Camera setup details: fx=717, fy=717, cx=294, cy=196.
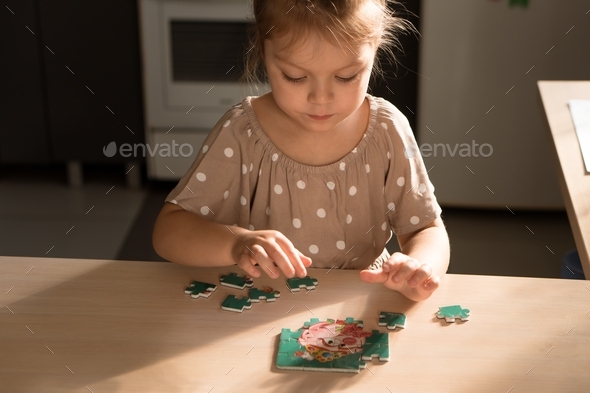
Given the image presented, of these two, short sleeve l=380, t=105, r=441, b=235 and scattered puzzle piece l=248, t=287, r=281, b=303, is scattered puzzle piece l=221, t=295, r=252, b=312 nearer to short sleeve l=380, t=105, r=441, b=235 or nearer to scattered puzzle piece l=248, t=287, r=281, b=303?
scattered puzzle piece l=248, t=287, r=281, b=303

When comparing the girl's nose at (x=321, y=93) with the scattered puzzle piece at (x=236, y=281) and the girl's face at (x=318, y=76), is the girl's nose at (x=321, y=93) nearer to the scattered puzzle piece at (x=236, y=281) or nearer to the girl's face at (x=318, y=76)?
the girl's face at (x=318, y=76)

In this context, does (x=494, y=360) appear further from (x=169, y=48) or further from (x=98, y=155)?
(x=98, y=155)

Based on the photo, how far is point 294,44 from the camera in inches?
43.7

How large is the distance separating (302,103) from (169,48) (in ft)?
6.37

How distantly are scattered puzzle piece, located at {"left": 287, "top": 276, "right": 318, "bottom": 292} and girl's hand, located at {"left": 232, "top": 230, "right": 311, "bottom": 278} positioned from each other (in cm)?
4

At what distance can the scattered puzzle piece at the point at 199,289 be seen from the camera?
3.29ft

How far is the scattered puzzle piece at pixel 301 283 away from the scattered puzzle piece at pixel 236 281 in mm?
57

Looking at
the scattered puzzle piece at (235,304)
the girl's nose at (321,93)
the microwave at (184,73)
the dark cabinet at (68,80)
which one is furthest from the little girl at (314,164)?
the dark cabinet at (68,80)

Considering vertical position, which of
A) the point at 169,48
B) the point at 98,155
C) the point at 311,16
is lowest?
the point at 98,155

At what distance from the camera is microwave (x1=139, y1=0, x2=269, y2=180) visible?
9.52ft

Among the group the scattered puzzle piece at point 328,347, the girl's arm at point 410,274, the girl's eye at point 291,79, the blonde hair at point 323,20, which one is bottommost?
the scattered puzzle piece at point 328,347

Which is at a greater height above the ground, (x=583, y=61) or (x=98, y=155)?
(x=583, y=61)

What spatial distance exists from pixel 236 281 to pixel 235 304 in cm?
6

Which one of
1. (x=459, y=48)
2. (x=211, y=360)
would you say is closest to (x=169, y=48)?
→ (x=459, y=48)
